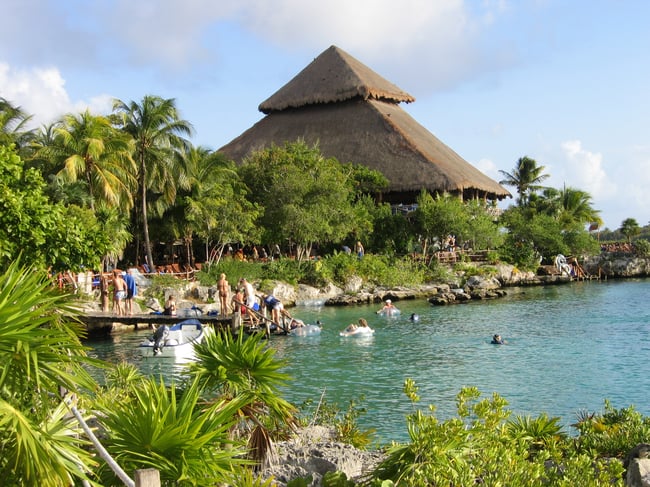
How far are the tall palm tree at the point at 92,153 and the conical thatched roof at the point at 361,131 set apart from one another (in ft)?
63.4

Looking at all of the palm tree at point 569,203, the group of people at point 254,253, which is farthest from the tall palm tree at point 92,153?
the palm tree at point 569,203

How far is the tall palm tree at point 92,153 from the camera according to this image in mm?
29438

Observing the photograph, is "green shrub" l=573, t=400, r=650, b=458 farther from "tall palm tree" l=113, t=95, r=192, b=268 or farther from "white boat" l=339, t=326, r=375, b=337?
"tall palm tree" l=113, t=95, r=192, b=268

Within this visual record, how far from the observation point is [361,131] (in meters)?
51.7

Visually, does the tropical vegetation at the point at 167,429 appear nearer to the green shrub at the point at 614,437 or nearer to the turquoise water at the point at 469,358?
the green shrub at the point at 614,437

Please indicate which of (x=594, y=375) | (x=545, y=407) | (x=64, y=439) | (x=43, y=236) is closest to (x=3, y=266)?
(x=43, y=236)

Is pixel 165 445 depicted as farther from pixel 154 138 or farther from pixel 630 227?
pixel 630 227

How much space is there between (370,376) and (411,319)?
35.6 feet

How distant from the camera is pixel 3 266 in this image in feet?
38.3

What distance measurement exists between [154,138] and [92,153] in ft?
14.2

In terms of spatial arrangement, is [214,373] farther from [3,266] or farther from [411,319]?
[411,319]

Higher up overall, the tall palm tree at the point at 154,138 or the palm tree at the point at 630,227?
the tall palm tree at the point at 154,138

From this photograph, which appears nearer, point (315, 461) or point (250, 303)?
point (315, 461)

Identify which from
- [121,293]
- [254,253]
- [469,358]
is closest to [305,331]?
[469,358]
